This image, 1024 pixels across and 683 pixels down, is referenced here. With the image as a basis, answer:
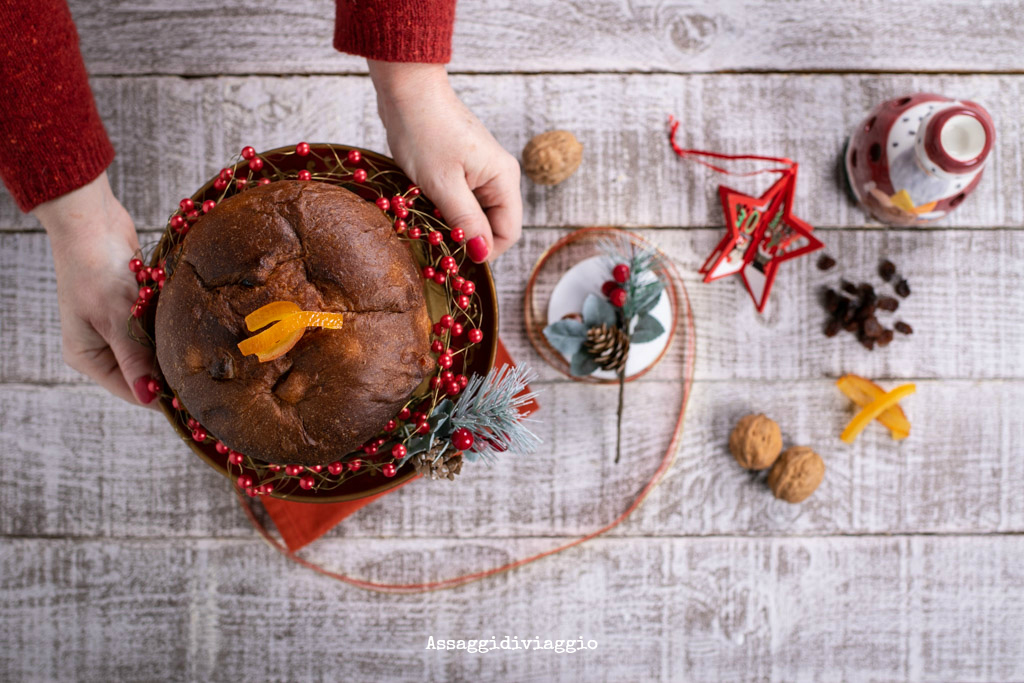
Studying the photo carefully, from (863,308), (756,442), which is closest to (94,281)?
(756,442)

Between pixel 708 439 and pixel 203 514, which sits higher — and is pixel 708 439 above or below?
above

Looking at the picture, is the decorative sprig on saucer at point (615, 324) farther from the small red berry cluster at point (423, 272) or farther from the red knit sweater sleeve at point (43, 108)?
the red knit sweater sleeve at point (43, 108)

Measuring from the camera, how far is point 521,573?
47.3 inches

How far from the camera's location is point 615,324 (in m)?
1.11

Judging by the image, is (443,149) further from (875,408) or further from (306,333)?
(875,408)

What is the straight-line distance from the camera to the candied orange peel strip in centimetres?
116

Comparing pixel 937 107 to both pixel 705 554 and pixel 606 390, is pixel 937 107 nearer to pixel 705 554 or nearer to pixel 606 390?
pixel 606 390

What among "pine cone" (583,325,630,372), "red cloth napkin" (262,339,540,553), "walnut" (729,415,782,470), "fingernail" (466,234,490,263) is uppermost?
"fingernail" (466,234,490,263)

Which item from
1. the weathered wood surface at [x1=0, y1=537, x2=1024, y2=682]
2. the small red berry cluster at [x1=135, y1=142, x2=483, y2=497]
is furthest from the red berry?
the weathered wood surface at [x1=0, y1=537, x2=1024, y2=682]

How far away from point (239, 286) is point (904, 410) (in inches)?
45.5

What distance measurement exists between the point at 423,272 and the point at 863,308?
2.73 ft

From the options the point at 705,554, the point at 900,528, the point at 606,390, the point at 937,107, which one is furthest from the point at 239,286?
the point at 900,528

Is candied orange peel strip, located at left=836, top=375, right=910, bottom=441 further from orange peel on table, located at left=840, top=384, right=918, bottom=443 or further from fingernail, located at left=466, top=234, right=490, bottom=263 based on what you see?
fingernail, located at left=466, top=234, right=490, bottom=263

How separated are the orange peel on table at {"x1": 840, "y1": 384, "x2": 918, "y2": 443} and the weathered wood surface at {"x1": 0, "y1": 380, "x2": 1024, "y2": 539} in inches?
1.6
